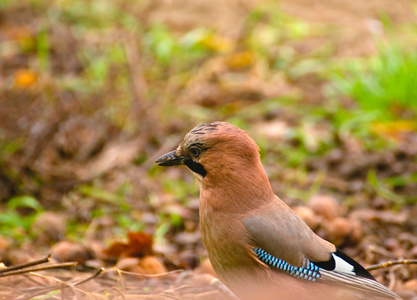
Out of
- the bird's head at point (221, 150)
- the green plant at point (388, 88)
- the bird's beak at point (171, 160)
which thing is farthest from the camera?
the green plant at point (388, 88)

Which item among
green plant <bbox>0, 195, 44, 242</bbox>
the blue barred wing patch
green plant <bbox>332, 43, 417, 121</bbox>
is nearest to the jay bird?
the blue barred wing patch

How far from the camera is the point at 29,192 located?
4.98 meters

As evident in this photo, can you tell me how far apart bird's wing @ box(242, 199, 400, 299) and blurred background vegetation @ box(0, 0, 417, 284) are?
41.3 inches

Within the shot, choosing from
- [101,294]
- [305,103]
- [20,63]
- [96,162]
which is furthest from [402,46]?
[101,294]

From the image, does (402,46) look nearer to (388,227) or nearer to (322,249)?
(388,227)

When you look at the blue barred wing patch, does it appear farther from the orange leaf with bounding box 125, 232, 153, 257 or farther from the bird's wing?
the orange leaf with bounding box 125, 232, 153, 257

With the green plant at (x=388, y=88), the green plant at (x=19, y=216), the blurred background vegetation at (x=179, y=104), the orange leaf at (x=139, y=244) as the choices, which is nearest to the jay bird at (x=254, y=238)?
the orange leaf at (x=139, y=244)

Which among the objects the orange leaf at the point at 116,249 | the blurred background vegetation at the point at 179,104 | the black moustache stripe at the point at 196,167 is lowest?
the orange leaf at the point at 116,249

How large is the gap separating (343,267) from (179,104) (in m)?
3.49

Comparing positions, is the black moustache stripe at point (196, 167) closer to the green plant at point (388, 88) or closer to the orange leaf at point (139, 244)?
the orange leaf at point (139, 244)

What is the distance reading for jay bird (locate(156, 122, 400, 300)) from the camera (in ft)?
10.0

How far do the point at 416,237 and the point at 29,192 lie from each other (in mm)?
2931

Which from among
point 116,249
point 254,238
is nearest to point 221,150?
point 254,238

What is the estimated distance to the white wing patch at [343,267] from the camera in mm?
3100
